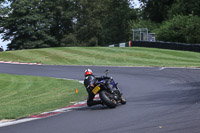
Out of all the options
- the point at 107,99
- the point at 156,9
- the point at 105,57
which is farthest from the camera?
the point at 156,9

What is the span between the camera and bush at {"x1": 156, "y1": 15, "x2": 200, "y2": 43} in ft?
153

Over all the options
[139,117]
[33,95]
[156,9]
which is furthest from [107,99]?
[156,9]

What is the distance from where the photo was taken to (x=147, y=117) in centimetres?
851

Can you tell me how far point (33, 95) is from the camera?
14.9 m

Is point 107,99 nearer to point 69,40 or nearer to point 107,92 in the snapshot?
point 107,92

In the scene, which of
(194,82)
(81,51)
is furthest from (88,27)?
(194,82)

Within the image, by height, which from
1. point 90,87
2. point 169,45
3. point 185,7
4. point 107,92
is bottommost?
point 107,92

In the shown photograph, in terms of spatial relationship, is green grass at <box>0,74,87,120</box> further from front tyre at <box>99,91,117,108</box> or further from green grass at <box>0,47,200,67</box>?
green grass at <box>0,47,200,67</box>

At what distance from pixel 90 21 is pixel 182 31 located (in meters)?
29.0

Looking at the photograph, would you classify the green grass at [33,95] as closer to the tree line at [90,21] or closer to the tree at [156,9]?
the tree line at [90,21]

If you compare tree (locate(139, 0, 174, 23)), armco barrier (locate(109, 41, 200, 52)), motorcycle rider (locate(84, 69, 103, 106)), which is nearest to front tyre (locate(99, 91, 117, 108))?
motorcycle rider (locate(84, 69, 103, 106))

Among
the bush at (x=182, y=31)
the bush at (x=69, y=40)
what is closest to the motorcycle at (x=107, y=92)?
the bush at (x=182, y=31)

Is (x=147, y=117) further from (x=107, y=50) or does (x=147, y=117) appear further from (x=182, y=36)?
(x=182, y=36)

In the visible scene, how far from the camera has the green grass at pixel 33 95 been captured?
10948 millimetres
